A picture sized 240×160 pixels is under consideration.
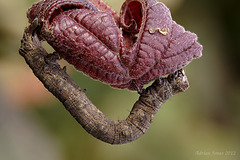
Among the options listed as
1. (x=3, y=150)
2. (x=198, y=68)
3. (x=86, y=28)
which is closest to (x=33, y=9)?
(x=86, y=28)

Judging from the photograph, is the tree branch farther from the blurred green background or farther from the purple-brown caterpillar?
the blurred green background

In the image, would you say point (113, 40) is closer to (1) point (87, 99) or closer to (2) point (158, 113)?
(1) point (87, 99)

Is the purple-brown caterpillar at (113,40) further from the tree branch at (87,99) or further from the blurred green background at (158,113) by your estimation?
the blurred green background at (158,113)

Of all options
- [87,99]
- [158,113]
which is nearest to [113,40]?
[87,99]

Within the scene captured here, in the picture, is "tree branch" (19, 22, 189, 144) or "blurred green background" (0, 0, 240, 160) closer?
"tree branch" (19, 22, 189, 144)

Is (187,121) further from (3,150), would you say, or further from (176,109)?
(3,150)

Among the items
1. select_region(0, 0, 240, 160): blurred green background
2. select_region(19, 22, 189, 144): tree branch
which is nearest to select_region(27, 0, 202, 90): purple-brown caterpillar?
select_region(19, 22, 189, 144): tree branch
